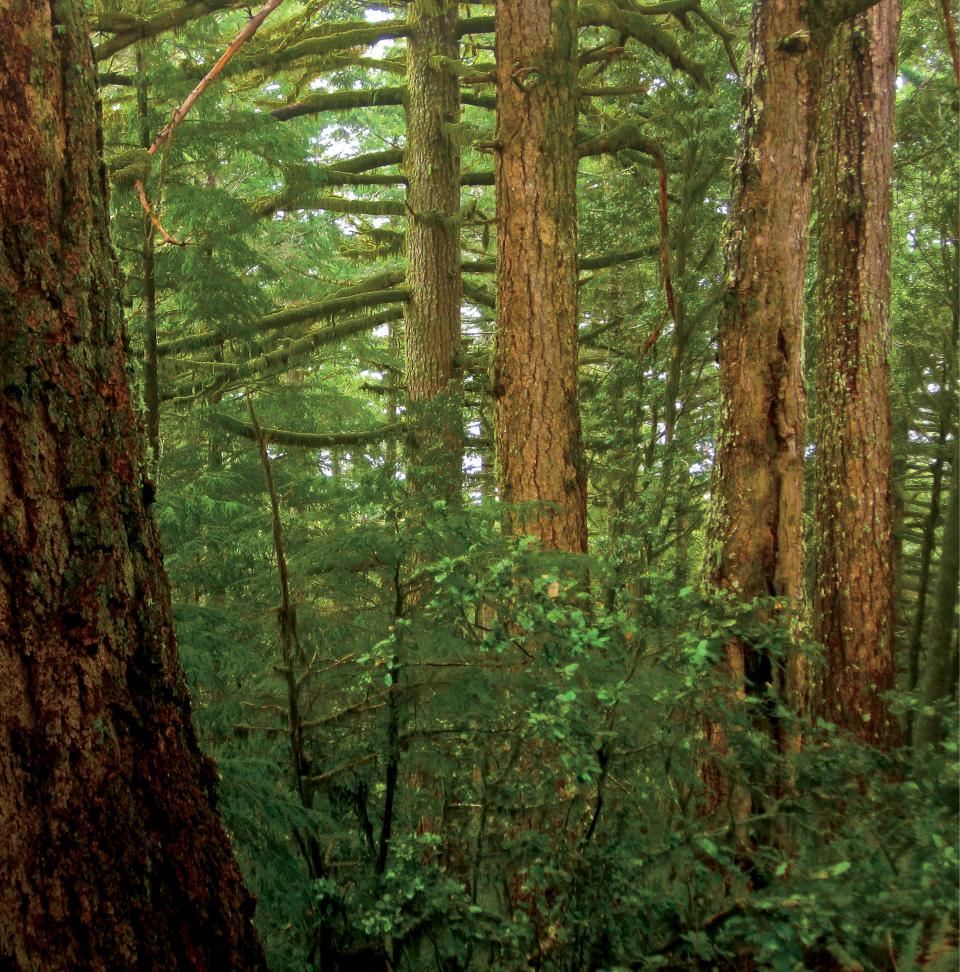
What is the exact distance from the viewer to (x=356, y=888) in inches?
118

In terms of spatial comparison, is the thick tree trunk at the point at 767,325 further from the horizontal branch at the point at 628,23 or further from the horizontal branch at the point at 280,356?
the horizontal branch at the point at 280,356

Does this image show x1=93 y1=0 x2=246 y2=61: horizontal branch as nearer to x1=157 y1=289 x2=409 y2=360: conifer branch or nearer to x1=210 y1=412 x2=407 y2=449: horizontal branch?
x1=157 y1=289 x2=409 y2=360: conifer branch

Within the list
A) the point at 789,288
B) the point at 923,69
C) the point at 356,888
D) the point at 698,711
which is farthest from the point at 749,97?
the point at 923,69

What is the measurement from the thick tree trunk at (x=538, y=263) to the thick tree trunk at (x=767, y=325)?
3.79ft

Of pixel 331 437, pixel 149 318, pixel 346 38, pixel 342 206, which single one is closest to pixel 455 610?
pixel 149 318

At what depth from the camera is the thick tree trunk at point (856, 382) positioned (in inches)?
287

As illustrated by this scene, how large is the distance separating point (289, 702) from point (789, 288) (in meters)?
3.97

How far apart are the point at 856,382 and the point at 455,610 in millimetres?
5352

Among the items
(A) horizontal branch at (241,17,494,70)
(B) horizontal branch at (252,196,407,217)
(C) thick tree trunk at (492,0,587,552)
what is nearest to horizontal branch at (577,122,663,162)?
(C) thick tree trunk at (492,0,587,552)

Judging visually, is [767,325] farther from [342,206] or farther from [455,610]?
[342,206]

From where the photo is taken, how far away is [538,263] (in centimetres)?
641

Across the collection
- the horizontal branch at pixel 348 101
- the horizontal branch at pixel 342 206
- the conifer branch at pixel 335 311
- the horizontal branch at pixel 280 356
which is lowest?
the horizontal branch at pixel 280 356

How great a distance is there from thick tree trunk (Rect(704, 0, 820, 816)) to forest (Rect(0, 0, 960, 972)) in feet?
0.08

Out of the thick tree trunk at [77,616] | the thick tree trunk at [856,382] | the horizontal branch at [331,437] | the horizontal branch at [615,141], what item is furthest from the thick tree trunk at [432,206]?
the thick tree trunk at [77,616]
